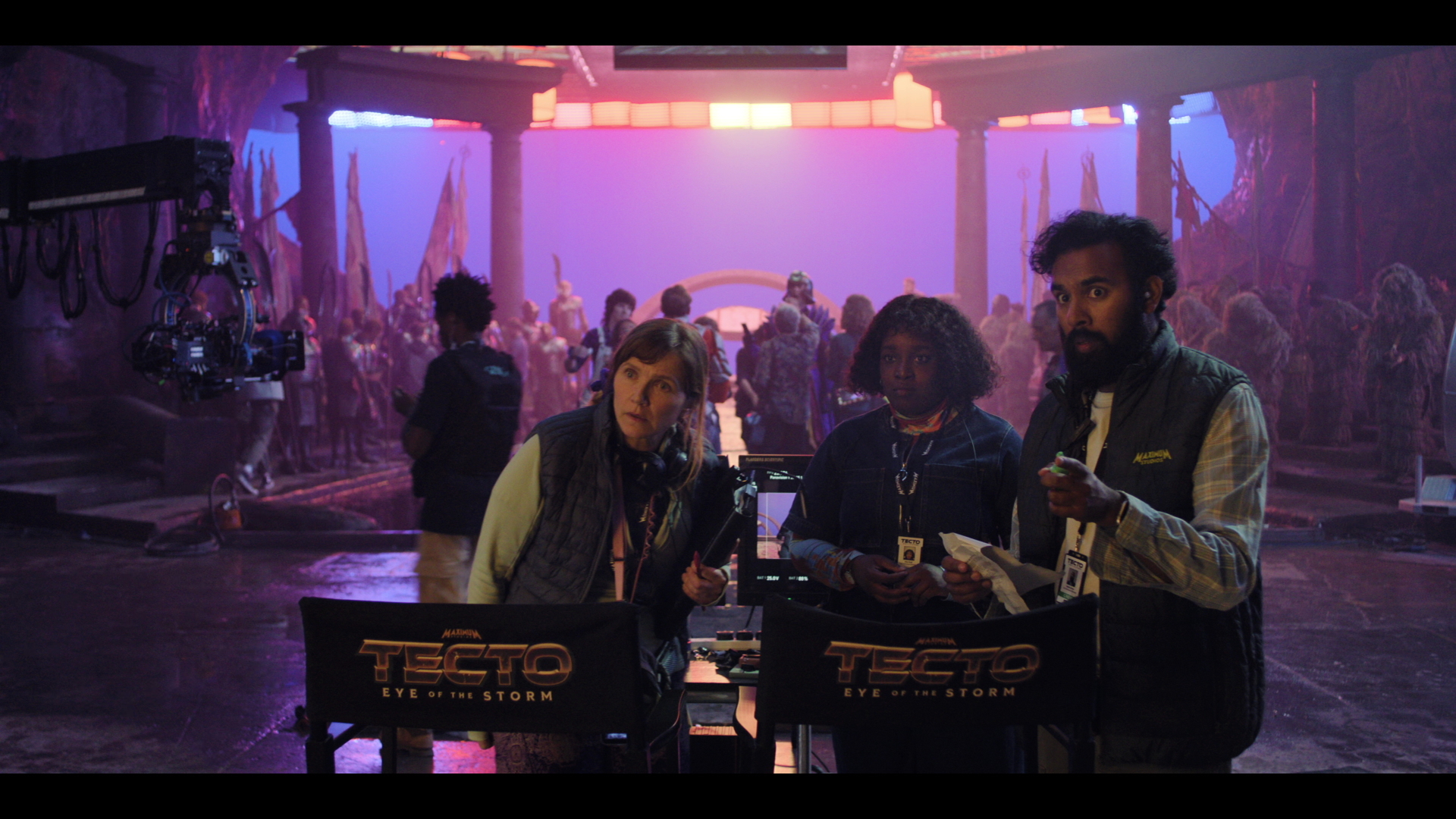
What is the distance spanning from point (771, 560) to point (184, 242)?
4.09 metres

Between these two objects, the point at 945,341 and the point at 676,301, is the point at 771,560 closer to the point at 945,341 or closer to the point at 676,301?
the point at 945,341

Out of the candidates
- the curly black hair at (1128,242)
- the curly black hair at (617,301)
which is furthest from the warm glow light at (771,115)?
the curly black hair at (1128,242)

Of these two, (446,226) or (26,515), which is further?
(446,226)

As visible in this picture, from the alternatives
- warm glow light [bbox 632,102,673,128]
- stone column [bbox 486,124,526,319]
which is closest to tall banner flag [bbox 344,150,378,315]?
stone column [bbox 486,124,526,319]

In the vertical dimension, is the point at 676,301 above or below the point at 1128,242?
above

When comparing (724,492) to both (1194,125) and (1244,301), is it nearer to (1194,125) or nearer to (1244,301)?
(1244,301)

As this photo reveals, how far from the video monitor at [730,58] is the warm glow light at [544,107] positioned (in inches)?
194

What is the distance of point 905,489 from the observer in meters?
2.28

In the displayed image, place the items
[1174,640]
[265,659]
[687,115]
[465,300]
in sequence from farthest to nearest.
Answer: [687,115] < [265,659] < [465,300] < [1174,640]

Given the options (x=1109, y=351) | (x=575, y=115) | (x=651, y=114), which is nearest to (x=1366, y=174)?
(x=651, y=114)

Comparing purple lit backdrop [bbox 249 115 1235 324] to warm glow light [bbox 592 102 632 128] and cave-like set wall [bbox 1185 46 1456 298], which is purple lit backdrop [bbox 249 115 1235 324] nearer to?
warm glow light [bbox 592 102 632 128]
